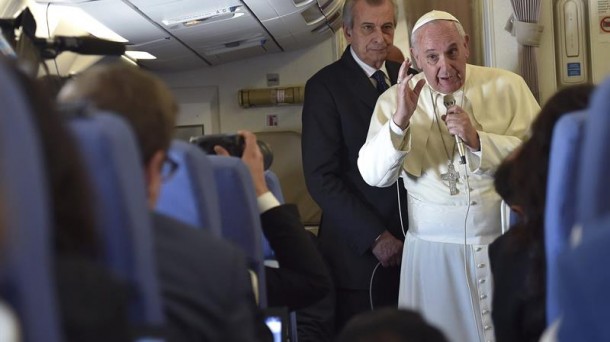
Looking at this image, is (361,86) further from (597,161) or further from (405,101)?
(597,161)

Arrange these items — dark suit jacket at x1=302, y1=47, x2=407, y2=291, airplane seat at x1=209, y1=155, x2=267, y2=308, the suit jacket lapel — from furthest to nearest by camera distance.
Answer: the suit jacket lapel < dark suit jacket at x1=302, y1=47, x2=407, y2=291 < airplane seat at x1=209, y1=155, x2=267, y2=308

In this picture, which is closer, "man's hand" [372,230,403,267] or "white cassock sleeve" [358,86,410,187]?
"white cassock sleeve" [358,86,410,187]

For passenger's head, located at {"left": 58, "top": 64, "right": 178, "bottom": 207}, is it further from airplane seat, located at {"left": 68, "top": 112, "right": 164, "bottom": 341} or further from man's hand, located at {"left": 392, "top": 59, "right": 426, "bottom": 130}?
man's hand, located at {"left": 392, "top": 59, "right": 426, "bottom": 130}

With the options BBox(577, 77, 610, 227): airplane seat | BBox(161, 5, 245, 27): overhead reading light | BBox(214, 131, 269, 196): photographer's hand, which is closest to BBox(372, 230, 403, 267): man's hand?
BBox(214, 131, 269, 196): photographer's hand

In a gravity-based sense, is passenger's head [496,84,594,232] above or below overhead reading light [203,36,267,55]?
below

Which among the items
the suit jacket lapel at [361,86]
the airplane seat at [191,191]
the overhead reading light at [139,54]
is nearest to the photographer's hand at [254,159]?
the airplane seat at [191,191]

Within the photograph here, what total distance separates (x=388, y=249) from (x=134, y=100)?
8.73 ft

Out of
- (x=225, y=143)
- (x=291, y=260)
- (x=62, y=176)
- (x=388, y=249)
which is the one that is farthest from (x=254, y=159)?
(x=388, y=249)

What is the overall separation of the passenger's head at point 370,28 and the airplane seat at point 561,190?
273 cm

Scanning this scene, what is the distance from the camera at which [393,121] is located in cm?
359

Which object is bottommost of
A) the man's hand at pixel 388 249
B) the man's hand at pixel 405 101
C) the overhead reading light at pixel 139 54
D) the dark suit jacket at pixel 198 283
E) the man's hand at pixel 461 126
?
the man's hand at pixel 388 249

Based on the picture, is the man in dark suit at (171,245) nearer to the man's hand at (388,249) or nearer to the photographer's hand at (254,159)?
the photographer's hand at (254,159)

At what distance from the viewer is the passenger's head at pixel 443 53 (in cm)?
374

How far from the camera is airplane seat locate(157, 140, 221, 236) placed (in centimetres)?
186
